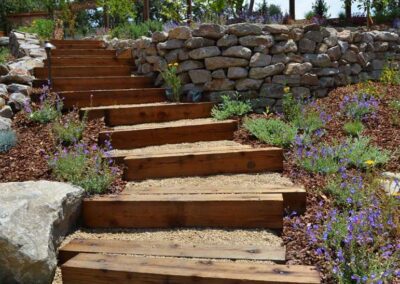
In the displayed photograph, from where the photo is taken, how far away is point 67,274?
8.95 feet

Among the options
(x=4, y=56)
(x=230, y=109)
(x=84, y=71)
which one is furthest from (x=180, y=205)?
(x=4, y=56)

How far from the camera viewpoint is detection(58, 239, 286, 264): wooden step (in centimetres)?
276

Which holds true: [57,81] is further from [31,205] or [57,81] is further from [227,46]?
[31,205]

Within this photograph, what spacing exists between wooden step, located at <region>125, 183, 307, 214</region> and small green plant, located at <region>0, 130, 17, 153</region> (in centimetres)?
146

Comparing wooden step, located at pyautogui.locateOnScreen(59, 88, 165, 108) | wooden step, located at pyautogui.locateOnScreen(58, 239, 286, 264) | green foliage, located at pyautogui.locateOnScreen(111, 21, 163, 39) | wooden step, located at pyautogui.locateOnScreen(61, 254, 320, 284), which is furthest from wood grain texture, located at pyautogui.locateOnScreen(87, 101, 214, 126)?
green foliage, located at pyautogui.locateOnScreen(111, 21, 163, 39)

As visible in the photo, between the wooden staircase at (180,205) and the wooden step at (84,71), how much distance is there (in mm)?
1264

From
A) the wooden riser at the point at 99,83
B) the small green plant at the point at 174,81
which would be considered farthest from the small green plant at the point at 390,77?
Answer: the wooden riser at the point at 99,83

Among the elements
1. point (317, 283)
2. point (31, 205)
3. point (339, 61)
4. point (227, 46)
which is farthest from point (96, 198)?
point (339, 61)

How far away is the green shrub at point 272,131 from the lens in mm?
4242

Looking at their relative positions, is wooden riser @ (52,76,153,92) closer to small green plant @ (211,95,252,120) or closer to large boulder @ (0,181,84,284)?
small green plant @ (211,95,252,120)

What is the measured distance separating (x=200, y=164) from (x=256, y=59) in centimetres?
200

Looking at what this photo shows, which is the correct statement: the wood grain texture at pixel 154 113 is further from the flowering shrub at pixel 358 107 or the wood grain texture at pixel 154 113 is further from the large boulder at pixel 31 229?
the large boulder at pixel 31 229

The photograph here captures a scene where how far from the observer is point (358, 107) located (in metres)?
4.93

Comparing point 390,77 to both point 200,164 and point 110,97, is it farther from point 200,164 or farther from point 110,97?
point 110,97
